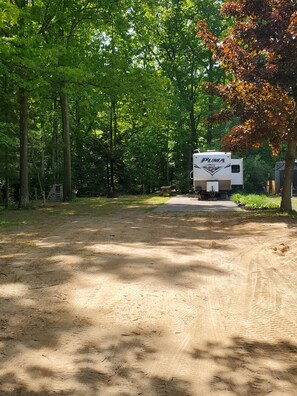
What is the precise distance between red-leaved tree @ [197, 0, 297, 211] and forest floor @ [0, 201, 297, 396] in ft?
19.9

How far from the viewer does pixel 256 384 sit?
10.1 feet

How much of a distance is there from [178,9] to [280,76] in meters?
27.5

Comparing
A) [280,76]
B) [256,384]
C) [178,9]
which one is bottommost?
[256,384]

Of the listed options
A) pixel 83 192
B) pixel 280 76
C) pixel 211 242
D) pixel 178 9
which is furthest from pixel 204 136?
pixel 211 242

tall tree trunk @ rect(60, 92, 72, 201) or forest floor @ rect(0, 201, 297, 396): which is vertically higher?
tall tree trunk @ rect(60, 92, 72, 201)

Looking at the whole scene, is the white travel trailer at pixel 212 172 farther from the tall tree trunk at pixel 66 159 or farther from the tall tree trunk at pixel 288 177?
the tall tree trunk at pixel 288 177

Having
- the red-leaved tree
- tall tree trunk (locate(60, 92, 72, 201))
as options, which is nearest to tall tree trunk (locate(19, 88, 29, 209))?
tall tree trunk (locate(60, 92, 72, 201))

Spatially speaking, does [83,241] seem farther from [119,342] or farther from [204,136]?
[204,136]

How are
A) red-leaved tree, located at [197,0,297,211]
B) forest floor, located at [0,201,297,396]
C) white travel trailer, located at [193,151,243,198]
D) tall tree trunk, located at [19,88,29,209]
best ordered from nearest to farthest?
forest floor, located at [0,201,297,396]
red-leaved tree, located at [197,0,297,211]
tall tree trunk, located at [19,88,29,209]
white travel trailer, located at [193,151,243,198]

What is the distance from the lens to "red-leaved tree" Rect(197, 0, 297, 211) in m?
12.4

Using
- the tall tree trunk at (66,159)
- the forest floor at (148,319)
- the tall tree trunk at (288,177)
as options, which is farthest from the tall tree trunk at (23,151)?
the forest floor at (148,319)

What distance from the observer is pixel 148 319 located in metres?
4.34

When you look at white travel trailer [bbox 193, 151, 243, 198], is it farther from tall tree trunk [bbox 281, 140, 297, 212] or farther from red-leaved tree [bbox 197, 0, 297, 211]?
red-leaved tree [bbox 197, 0, 297, 211]

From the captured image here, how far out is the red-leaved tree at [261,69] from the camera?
40.8 feet
